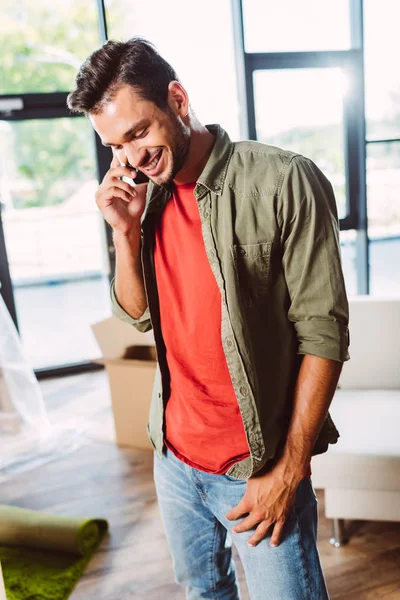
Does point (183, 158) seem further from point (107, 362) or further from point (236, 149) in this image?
point (107, 362)

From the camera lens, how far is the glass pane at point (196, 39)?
3.88 m

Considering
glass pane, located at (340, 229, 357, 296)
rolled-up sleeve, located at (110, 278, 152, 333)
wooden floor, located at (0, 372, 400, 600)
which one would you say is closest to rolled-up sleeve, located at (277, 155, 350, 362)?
rolled-up sleeve, located at (110, 278, 152, 333)

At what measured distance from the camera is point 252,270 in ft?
3.10

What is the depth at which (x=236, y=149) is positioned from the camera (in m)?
1.00

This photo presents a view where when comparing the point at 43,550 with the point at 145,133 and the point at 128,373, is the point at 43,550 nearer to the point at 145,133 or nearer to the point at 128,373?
the point at 128,373

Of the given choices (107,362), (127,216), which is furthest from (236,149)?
(107,362)

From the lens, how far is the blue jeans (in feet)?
3.20

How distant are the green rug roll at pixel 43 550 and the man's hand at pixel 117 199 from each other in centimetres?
146

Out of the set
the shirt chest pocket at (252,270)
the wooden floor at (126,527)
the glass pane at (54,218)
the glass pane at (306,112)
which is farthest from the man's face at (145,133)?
the glass pane at (306,112)

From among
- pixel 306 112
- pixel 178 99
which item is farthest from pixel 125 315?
pixel 306 112

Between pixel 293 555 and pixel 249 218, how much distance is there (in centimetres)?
60

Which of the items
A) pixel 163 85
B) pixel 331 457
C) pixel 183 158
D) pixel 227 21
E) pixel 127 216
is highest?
pixel 227 21

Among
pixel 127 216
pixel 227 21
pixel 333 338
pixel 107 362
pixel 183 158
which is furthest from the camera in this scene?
pixel 227 21

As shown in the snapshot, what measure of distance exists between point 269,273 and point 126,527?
1.72 metres
